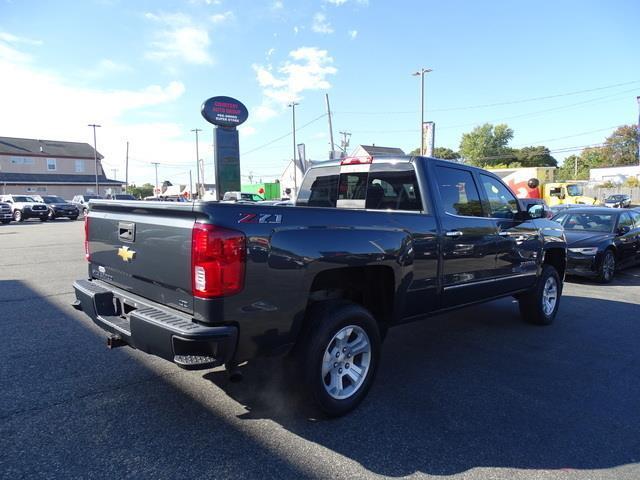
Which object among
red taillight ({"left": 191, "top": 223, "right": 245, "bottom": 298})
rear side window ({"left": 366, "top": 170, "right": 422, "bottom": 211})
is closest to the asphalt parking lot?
red taillight ({"left": 191, "top": 223, "right": 245, "bottom": 298})

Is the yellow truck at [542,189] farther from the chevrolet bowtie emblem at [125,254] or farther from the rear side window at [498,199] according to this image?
the chevrolet bowtie emblem at [125,254]

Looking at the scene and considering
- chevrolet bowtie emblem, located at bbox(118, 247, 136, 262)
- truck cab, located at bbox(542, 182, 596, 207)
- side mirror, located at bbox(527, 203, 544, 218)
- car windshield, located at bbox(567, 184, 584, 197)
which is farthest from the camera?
car windshield, located at bbox(567, 184, 584, 197)

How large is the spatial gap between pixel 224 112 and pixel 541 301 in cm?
970

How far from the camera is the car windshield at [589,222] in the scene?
10.0 meters

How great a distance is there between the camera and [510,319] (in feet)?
20.5

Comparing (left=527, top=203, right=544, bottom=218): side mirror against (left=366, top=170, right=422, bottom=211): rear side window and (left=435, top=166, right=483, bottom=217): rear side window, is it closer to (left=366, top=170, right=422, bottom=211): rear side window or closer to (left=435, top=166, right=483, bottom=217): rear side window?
(left=435, top=166, right=483, bottom=217): rear side window

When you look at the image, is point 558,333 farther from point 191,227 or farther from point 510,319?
point 191,227

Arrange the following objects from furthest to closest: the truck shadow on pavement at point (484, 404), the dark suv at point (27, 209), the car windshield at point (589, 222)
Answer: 1. the dark suv at point (27, 209)
2. the car windshield at point (589, 222)
3. the truck shadow on pavement at point (484, 404)

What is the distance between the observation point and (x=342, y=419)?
332 cm

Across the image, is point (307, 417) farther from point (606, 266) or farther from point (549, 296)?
point (606, 266)

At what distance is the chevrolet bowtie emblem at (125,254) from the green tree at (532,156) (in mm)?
95101

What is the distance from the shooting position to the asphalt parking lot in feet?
8.96

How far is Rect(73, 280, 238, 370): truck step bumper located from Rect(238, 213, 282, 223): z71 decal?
662 mm

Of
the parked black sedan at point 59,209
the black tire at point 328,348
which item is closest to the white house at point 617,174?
the parked black sedan at point 59,209
